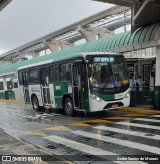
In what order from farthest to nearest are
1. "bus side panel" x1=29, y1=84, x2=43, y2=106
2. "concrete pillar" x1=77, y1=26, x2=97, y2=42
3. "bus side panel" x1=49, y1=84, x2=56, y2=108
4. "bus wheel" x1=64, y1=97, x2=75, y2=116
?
1. "concrete pillar" x1=77, y1=26, x2=97, y2=42
2. "bus side panel" x1=29, y1=84, x2=43, y2=106
3. "bus side panel" x1=49, y1=84, x2=56, y2=108
4. "bus wheel" x1=64, y1=97, x2=75, y2=116

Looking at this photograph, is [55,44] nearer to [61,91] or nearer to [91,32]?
[91,32]

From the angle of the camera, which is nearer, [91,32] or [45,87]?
[45,87]

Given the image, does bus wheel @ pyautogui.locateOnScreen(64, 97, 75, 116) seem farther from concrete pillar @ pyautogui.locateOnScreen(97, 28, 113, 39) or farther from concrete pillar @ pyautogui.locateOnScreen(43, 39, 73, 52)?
concrete pillar @ pyautogui.locateOnScreen(43, 39, 73, 52)

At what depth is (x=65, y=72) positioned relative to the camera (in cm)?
1573

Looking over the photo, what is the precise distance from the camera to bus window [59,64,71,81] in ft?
50.3

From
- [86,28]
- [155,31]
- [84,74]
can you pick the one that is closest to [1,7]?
[84,74]

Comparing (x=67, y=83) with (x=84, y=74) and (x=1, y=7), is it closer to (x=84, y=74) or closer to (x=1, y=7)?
(x=84, y=74)

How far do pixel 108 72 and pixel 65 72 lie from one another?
2594mm

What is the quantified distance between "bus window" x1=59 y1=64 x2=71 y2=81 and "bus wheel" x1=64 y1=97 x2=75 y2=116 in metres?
1.11

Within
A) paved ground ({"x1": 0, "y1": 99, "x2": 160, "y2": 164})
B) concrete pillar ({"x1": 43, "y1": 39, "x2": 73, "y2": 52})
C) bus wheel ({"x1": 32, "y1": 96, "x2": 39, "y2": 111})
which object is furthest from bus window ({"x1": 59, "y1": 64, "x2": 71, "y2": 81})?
concrete pillar ({"x1": 43, "y1": 39, "x2": 73, "y2": 52})

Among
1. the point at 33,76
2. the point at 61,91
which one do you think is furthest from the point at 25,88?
the point at 61,91

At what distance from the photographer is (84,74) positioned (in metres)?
14.0

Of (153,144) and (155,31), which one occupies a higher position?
(155,31)

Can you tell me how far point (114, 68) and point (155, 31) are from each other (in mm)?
3827
